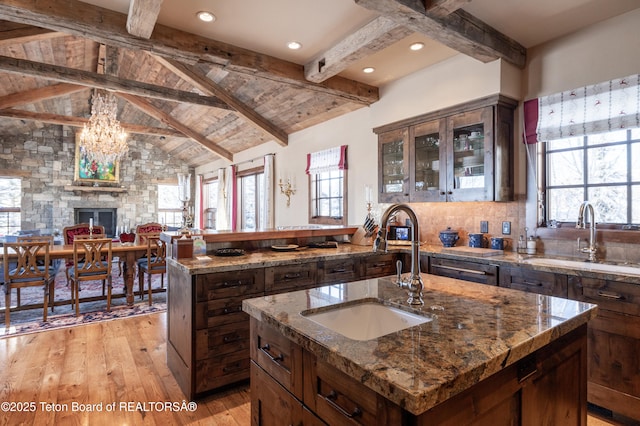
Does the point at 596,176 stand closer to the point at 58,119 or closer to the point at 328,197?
the point at 328,197

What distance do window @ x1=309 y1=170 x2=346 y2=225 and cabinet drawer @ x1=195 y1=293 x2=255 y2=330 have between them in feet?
8.43

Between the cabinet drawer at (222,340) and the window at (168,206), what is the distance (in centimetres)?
804

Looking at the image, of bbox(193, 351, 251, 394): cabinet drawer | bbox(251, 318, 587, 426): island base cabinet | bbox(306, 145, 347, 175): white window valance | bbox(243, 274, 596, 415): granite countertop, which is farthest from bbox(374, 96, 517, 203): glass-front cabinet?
bbox(193, 351, 251, 394): cabinet drawer

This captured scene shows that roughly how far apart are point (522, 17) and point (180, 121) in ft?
21.3

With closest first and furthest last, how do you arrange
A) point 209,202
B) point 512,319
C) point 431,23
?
point 512,319 → point 431,23 → point 209,202

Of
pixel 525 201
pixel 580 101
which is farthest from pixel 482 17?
pixel 525 201

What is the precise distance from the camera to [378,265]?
10.9ft

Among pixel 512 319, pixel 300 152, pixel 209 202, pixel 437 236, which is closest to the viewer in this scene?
pixel 512 319

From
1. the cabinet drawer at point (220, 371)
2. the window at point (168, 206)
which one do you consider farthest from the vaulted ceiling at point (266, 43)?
the window at point (168, 206)

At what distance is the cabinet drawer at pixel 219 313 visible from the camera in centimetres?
233

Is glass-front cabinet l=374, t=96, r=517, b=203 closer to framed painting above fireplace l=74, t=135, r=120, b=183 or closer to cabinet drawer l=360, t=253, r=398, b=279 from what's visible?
cabinet drawer l=360, t=253, r=398, b=279

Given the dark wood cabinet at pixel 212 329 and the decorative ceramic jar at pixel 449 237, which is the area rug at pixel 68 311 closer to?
the dark wood cabinet at pixel 212 329

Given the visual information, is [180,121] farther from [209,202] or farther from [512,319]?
[512,319]

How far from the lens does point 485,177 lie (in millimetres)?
3031
